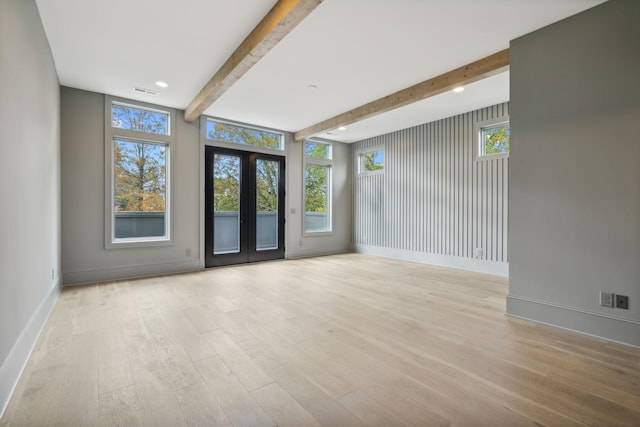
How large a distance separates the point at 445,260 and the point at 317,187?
3.30 metres

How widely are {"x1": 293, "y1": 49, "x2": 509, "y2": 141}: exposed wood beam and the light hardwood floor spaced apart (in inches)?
104

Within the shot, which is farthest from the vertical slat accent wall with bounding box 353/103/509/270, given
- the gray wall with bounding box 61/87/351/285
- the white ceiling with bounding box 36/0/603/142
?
the gray wall with bounding box 61/87/351/285

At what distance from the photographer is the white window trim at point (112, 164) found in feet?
14.4

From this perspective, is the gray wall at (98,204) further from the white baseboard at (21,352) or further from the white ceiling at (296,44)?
the white baseboard at (21,352)

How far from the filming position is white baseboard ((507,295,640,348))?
7.64 ft

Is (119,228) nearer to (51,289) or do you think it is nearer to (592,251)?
(51,289)

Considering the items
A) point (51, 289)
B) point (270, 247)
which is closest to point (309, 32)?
point (51, 289)

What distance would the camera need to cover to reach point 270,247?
623 cm

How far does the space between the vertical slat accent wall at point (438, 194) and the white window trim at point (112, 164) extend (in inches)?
171

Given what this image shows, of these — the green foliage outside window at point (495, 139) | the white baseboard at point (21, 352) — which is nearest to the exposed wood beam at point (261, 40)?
the white baseboard at point (21, 352)

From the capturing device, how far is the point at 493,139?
16.4ft

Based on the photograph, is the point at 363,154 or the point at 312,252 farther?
the point at 363,154

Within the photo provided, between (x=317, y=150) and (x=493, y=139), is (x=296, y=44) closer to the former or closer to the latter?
(x=493, y=139)

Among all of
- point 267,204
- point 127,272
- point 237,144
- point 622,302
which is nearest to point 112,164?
point 127,272
